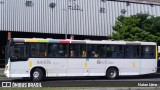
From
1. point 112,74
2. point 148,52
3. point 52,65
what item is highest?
point 148,52

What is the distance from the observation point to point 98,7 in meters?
51.2

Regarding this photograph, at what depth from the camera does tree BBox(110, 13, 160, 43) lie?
43.9 meters

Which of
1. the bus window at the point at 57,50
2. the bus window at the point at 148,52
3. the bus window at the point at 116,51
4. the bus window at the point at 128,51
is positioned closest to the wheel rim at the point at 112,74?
the bus window at the point at 116,51

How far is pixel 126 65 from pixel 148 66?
6.19ft

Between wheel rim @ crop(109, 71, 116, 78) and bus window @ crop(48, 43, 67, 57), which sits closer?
bus window @ crop(48, 43, 67, 57)

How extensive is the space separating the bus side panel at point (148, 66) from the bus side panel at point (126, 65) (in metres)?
0.42

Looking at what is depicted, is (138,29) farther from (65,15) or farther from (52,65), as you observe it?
(52,65)

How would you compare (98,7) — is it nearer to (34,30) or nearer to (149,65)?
(34,30)

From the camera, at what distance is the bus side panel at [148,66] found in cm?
3134

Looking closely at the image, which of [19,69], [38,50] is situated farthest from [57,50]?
[19,69]

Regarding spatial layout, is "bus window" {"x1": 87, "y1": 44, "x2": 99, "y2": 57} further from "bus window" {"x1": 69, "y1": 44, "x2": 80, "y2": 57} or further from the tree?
the tree

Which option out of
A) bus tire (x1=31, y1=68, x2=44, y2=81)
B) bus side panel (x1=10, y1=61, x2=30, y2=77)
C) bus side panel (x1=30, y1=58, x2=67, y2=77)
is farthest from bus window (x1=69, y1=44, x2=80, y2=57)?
bus side panel (x1=10, y1=61, x2=30, y2=77)

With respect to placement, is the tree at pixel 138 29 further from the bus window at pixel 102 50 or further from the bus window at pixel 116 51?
the bus window at pixel 102 50

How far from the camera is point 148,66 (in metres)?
31.5
